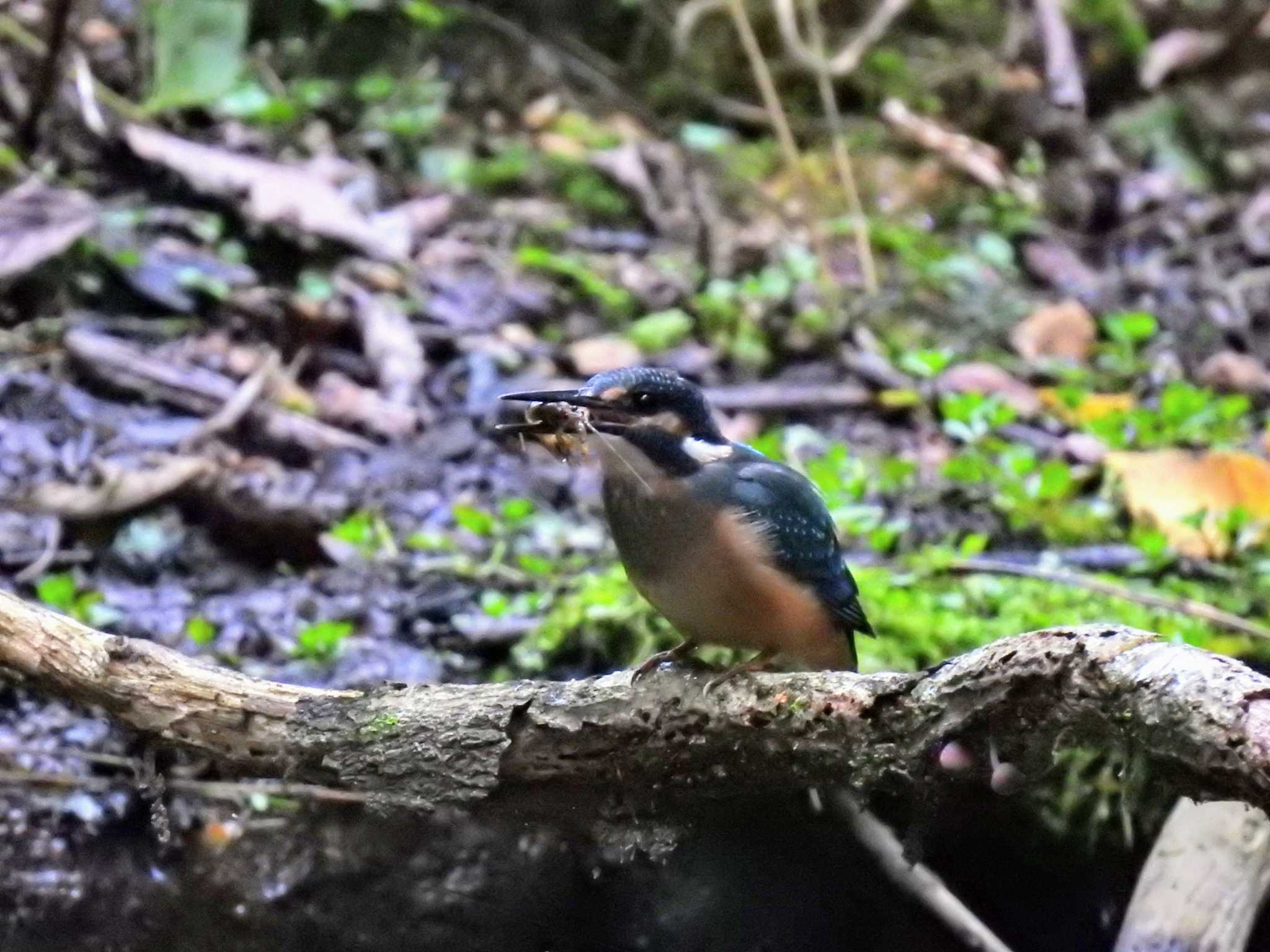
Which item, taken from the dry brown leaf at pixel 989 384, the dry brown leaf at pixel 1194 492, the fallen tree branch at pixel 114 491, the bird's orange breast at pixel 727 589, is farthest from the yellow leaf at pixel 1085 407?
the fallen tree branch at pixel 114 491

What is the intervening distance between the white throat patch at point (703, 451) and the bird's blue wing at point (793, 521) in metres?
0.03

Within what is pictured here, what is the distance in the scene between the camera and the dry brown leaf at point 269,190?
205 inches

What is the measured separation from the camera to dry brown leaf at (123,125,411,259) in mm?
5215

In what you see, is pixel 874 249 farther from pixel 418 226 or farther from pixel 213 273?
pixel 213 273

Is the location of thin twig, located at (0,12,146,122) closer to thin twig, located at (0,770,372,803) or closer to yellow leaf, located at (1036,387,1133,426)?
thin twig, located at (0,770,372,803)

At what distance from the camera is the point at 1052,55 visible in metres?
7.18

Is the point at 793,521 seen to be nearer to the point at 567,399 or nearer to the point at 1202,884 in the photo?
the point at 567,399

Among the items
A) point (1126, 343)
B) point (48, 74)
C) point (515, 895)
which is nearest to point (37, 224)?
point (48, 74)

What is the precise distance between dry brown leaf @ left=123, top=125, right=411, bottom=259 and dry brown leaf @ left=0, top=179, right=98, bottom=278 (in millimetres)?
581

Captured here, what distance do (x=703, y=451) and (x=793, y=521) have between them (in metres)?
0.23

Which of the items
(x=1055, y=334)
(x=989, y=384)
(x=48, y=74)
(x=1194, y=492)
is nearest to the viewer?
(x=1194, y=492)

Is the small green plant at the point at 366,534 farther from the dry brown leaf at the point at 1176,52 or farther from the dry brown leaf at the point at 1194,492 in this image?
the dry brown leaf at the point at 1176,52

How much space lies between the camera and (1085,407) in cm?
489

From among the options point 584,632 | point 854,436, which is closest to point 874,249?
point 854,436
